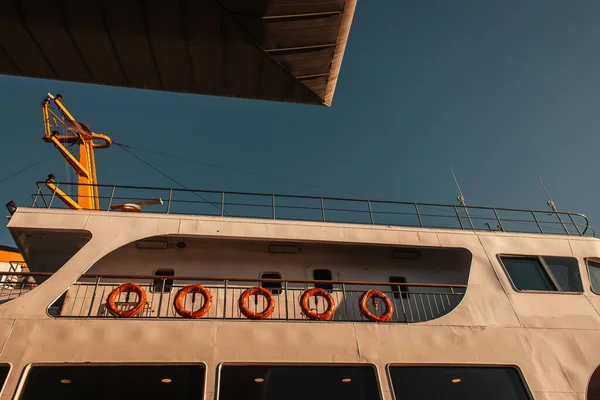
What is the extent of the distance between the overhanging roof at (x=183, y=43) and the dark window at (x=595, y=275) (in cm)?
1002

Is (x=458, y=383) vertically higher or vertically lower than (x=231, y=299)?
lower

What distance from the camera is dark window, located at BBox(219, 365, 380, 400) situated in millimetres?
8336

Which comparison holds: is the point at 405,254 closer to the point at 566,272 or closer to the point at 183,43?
the point at 566,272

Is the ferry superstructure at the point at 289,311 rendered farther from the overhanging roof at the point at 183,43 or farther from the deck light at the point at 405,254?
the overhanging roof at the point at 183,43

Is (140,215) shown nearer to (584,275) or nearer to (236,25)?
(236,25)

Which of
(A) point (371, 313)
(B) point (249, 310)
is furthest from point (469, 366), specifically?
(B) point (249, 310)

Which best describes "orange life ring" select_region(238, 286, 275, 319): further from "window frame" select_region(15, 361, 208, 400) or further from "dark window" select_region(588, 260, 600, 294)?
"dark window" select_region(588, 260, 600, 294)

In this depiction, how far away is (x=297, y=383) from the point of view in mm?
8570

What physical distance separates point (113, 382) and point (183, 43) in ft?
21.2

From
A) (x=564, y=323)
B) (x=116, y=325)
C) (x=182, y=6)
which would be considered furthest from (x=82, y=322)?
(x=564, y=323)

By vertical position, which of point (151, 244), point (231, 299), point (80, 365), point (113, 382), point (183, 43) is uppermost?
point (151, 244)

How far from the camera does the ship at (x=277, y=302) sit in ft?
25.5

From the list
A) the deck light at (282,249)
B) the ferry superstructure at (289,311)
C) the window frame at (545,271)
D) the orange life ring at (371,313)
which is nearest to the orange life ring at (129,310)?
the ferry superstructure at (289,311)

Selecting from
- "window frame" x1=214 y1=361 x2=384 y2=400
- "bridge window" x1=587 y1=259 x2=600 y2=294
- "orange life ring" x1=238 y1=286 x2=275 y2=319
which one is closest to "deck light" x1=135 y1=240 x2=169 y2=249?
"orange life ring" x1=238 y1=286 x2=275 y2=319
